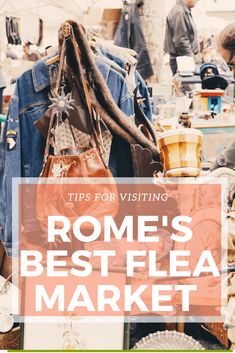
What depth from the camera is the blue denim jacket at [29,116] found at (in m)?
1.96

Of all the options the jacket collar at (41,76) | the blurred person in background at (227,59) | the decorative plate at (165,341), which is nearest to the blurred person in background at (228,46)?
the blurred person in background at (227,59)

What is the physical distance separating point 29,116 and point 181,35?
71 cm

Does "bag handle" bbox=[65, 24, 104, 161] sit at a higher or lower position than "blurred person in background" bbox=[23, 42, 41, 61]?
lower

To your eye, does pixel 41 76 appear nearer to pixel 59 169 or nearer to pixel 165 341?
pixel 59 169

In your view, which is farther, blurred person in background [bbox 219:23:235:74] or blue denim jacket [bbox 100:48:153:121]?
blurred person in background [bbox 219:23:235:74]

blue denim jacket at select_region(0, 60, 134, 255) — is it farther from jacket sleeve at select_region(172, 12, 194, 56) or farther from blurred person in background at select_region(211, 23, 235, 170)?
blurred person in background at select_region(211, 23, 235, 170)

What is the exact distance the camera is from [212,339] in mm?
2080

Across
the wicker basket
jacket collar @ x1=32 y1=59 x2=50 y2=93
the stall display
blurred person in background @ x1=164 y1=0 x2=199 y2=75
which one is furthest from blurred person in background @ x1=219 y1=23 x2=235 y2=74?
the wicker basket

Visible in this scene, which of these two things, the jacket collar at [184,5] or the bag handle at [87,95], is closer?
the bag handle at [87,95]

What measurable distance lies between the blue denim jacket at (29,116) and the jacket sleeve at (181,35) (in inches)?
12.5

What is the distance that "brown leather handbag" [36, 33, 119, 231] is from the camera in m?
1.93

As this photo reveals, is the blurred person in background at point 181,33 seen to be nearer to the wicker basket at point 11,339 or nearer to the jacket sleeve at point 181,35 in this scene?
the jacket sleeve at point 181,35

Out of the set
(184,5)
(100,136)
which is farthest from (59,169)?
(184,5)

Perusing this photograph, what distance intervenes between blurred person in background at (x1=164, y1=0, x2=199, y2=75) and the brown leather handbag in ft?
1.37
